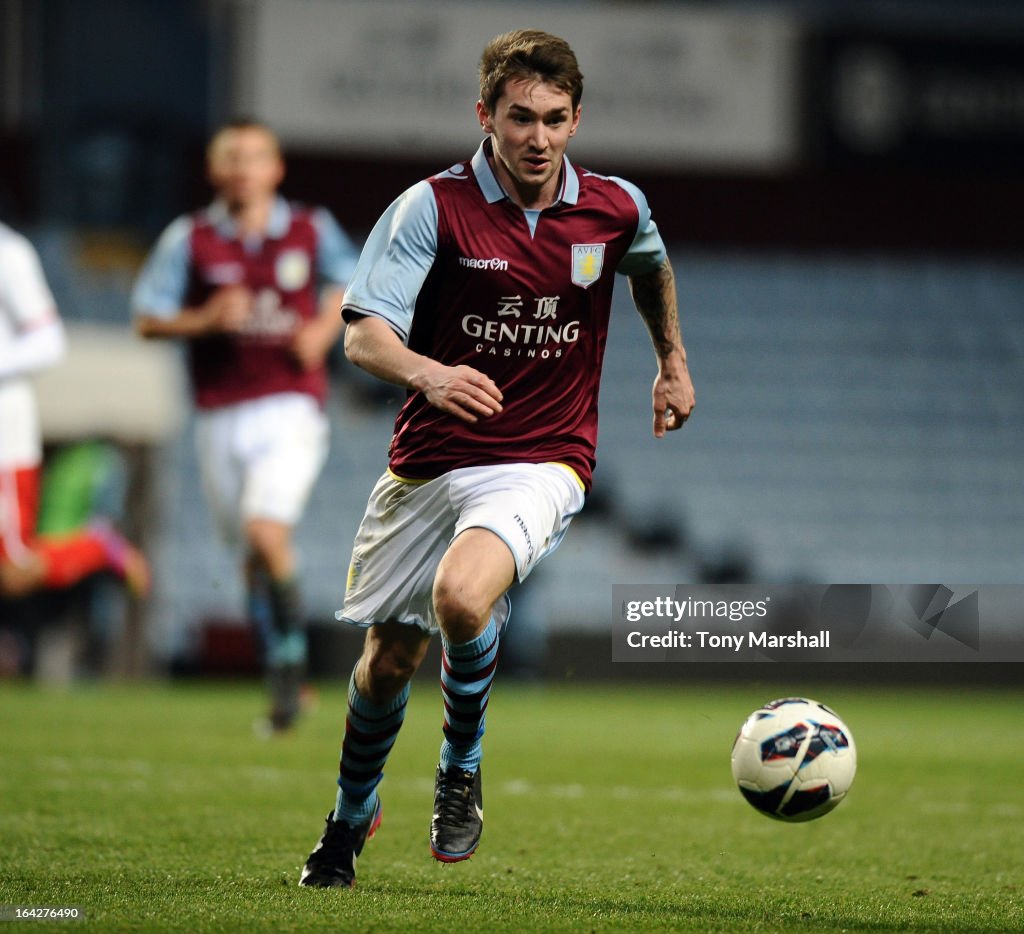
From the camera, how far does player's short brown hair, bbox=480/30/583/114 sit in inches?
159

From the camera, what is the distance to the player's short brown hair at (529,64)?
4039mm

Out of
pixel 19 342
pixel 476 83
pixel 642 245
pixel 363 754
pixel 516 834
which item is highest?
pixel 642 245

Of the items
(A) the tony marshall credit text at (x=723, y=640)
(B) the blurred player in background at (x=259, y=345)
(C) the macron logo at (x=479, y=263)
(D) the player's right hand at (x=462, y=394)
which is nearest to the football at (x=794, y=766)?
(A) the tony marshall credit text at (x=723, y=640)

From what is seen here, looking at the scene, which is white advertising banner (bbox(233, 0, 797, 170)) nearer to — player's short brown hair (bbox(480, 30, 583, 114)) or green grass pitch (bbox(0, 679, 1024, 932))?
green grass pitch (bbox(0, 679, 1024, 932))

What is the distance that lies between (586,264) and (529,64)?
1.65 ft

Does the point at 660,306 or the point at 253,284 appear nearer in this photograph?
the point at 660,306

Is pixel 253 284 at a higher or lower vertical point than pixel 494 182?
lower

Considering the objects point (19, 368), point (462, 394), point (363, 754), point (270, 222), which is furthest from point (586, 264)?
point (270, 222)

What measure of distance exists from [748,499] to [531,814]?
11302 millimetres

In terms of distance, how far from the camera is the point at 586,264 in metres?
4.25

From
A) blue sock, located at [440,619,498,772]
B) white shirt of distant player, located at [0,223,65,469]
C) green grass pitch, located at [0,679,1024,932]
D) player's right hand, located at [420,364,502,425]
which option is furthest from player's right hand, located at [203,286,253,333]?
player's right hand, located at [420,364,502,425]

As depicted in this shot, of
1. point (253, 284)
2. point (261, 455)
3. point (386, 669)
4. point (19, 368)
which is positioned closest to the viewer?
point (386, 669)

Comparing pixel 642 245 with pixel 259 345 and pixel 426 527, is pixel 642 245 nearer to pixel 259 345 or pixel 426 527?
pixel 426 527

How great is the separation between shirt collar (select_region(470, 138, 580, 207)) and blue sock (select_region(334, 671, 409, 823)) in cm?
119
